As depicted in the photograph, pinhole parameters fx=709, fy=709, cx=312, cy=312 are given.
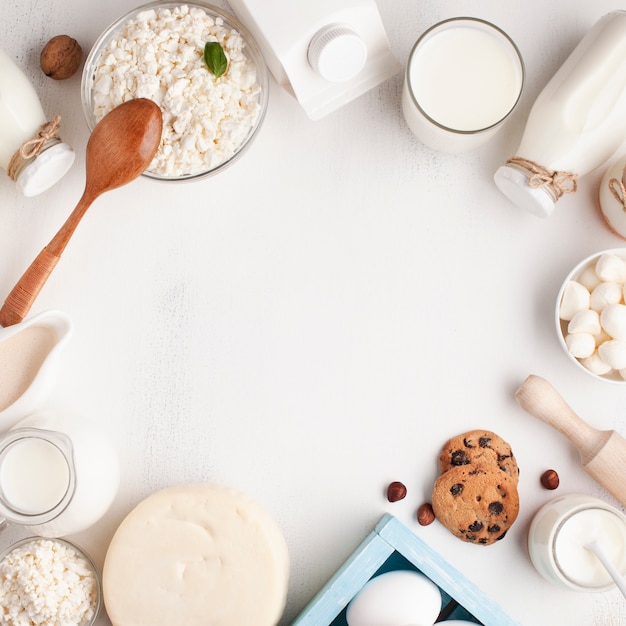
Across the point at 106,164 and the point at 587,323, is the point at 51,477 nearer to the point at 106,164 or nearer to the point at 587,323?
the point at 106,164

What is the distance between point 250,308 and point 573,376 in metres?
0.51

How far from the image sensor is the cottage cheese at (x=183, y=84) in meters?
0.96

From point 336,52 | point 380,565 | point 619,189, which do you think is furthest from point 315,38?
point 380,565

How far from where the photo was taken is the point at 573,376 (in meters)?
1.08

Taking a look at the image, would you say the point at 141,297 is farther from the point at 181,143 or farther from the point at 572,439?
the point at 572,439

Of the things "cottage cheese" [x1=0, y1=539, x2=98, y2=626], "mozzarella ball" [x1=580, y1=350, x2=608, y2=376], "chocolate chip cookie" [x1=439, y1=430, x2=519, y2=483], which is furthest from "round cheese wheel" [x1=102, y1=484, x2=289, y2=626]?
"mozzarella ball" [x1=580, y1=350, x2=608, y2=376]

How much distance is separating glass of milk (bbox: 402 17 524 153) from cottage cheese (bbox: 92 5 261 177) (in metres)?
0.23

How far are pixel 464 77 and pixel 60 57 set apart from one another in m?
0.59

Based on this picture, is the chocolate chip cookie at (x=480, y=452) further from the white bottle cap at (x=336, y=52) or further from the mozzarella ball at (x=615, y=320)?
the white bottle cap at (x=336, y=52)

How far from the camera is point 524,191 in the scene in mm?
1003

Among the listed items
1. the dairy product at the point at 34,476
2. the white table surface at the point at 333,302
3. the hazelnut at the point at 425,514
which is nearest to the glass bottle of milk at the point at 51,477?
the dairy product at the point at 34,476

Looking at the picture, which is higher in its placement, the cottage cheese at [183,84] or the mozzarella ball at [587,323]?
the cottage cheese at [183,84]

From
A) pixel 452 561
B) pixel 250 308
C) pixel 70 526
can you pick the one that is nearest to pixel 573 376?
pixel 452 561

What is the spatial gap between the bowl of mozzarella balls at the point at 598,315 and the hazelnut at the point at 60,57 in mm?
794
